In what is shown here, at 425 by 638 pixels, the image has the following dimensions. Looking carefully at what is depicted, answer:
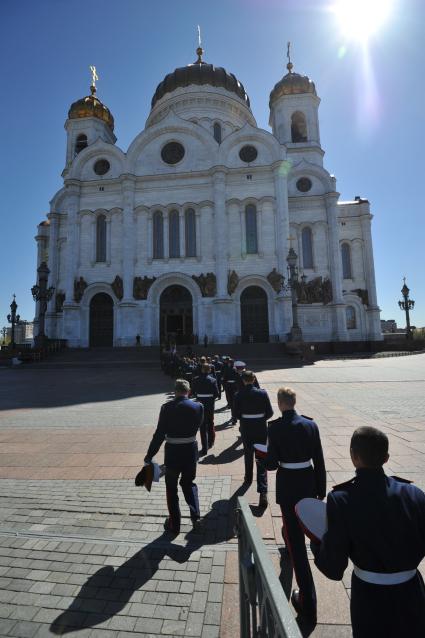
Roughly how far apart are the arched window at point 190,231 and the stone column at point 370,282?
1799cm

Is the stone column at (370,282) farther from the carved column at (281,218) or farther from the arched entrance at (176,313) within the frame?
the arched entrance at (176,313)

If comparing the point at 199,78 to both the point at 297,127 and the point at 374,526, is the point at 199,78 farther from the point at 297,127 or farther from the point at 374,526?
the point at 374,526

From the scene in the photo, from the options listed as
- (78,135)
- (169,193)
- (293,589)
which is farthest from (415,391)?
(78,135)

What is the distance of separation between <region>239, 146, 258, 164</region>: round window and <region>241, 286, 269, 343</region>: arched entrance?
1243 cm

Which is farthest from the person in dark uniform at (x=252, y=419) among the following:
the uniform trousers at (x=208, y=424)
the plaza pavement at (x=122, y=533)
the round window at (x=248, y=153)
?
the round window at (x=248, y=153)

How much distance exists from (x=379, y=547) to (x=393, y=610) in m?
0.28

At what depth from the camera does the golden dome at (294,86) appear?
37.4 meters

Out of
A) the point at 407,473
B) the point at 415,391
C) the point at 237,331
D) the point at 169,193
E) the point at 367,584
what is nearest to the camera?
the point at 367,584

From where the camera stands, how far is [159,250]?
1251 inches

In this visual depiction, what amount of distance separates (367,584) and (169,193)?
110 feet

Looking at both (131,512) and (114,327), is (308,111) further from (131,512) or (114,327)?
(131,512)

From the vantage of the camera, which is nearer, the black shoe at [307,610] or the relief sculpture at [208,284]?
the black shoe at [307,610]

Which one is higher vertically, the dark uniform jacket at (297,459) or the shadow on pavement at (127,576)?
the dark uniform jacket at (297,459)

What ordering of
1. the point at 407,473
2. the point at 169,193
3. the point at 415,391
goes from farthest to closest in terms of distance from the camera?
the point at 169,193, the point at 415,391, the point at 407,473
